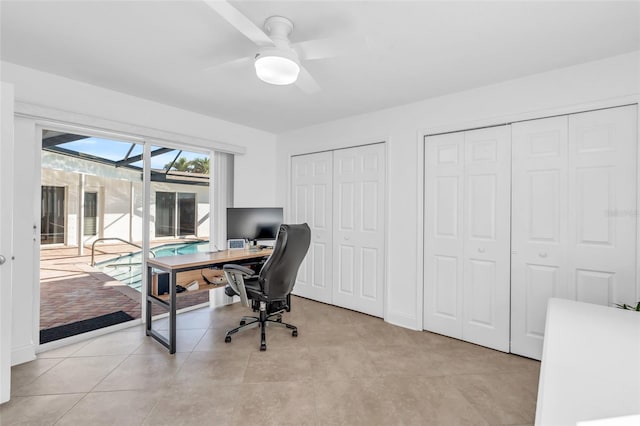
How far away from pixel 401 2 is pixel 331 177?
96.3 inches

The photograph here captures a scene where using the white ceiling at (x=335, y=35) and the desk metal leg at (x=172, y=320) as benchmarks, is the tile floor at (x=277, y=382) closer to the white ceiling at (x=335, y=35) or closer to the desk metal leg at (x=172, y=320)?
the desk metal leg at (x=172, y=320)

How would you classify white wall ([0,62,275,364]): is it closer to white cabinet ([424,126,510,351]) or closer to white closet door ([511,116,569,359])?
white cabinet ([424,126,510,351])

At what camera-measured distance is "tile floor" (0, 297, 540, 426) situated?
5.98 feet

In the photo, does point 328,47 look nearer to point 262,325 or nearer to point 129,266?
point 262,325

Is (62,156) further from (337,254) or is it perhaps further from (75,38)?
(337,254)

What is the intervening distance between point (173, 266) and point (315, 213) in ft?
6.64

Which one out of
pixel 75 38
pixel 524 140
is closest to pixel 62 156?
pixel 75 38

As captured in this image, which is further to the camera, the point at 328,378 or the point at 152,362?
the point at 152,362

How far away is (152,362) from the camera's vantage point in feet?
8.00

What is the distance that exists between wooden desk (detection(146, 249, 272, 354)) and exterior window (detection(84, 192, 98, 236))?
2.21 ft

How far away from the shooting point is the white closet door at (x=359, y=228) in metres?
3.53

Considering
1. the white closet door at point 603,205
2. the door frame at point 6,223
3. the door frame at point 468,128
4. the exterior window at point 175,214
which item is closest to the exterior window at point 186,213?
the exterior window at point 175,214

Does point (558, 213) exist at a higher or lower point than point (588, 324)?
higher

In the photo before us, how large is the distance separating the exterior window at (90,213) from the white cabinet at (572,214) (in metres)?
4.09
